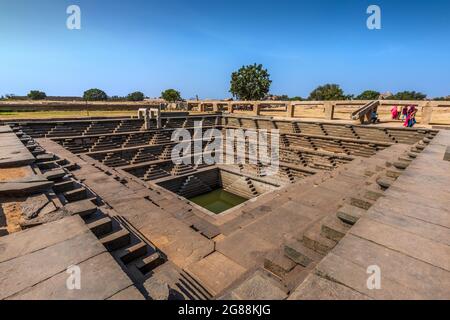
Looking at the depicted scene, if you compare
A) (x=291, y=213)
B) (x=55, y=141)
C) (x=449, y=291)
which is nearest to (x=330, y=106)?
(x=291, y=213)

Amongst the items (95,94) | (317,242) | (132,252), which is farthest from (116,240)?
(95,94)

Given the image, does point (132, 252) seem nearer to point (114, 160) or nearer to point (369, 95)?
point (114, 160)

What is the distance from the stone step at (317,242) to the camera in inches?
118

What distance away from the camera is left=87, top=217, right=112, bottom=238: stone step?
10.2 ft

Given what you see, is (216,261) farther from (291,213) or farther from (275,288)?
(291,213)

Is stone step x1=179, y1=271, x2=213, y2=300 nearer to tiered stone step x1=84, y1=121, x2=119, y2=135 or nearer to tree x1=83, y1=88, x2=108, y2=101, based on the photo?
tiered stone step x1=84, y1=121, x2=119, y2=135

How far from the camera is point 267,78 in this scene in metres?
33.6

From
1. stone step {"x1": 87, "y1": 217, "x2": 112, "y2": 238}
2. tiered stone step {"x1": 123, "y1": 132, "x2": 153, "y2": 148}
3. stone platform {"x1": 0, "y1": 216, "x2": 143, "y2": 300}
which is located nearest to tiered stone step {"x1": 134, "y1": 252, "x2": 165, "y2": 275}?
stone step {"x1": 87, "y1": 217, "x2": 112, "y2": 238}

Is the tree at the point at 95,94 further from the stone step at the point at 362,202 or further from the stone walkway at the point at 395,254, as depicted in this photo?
the stone walkway at the point at 395,254

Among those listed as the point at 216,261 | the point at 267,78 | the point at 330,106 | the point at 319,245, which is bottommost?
the point at 216,261

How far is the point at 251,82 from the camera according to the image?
111 feet

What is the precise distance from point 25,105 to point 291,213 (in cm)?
→ 1758

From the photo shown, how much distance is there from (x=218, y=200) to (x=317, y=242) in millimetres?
11816
